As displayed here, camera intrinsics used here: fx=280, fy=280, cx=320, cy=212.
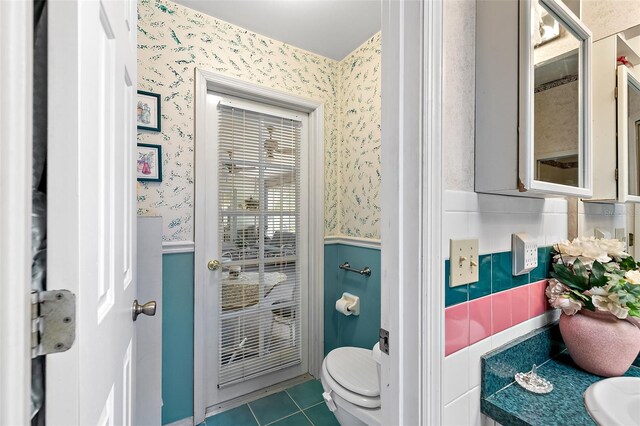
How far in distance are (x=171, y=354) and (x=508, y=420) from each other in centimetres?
160

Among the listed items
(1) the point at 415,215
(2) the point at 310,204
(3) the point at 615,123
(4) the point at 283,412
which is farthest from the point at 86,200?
(4) the point at 283,412

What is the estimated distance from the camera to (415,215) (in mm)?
628

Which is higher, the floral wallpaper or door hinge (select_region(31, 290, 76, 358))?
the floral wallpaper

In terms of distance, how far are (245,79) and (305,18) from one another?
508 mm

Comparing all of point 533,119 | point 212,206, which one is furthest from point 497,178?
point 212,206

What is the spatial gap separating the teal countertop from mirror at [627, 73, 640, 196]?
62 centimetres

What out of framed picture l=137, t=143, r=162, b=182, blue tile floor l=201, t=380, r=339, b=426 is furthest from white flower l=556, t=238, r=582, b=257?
framed picture l=137, t=143, r=162, b=182

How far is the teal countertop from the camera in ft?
2.05

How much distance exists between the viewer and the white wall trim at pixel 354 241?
1.82 metres

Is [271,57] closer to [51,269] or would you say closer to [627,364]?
[51,269]

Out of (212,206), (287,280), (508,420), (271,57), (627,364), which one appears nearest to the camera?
(508,420)

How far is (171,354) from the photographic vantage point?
1.57 metres

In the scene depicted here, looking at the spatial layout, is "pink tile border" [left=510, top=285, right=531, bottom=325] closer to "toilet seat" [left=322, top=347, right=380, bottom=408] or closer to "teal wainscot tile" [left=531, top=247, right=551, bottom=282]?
"teal wainscot tile" [left=531, top=247, right=551, bottom=282]

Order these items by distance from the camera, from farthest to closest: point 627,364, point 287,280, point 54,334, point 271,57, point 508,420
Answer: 1. point 287,280
2. point 271,57
3. point 627,364
4. point 508,420
5. point 54,334
